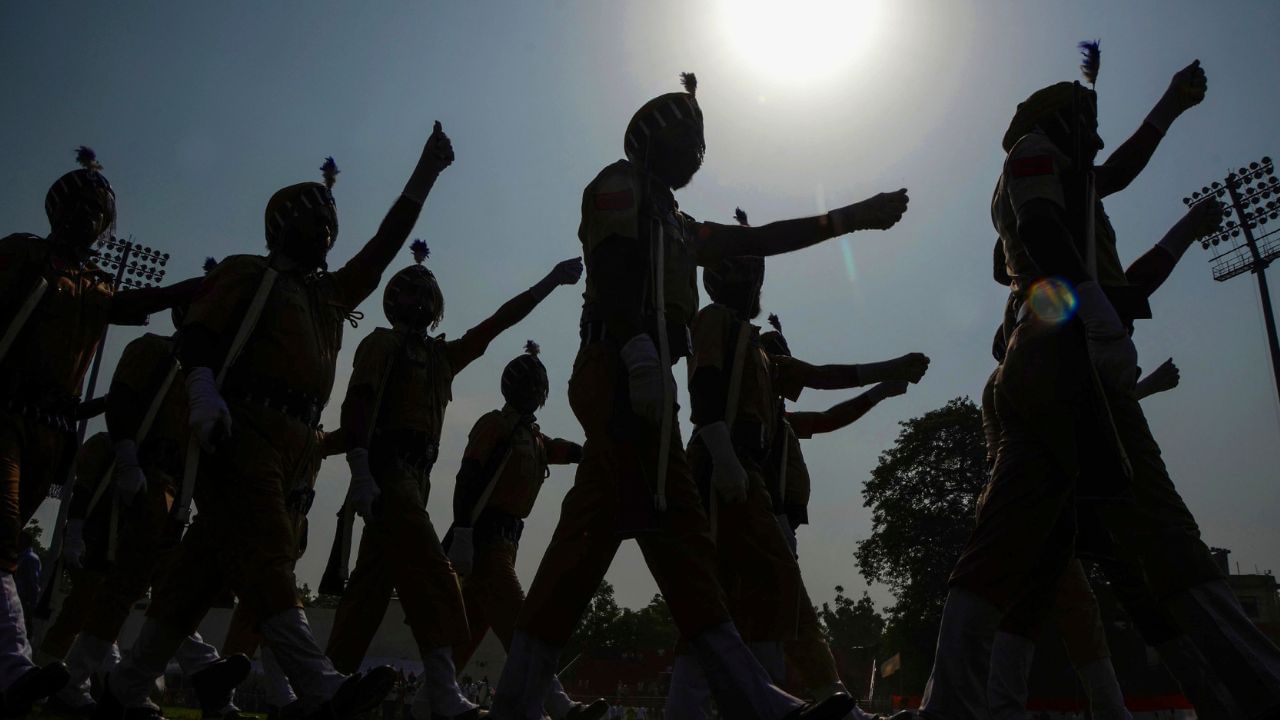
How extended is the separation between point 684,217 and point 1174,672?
278 cm

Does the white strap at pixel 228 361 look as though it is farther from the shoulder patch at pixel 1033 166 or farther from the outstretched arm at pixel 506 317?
the shoulder patch at pixel 1033 166

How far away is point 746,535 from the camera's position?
187 inches

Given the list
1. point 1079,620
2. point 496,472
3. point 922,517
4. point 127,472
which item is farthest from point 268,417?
point 922,517

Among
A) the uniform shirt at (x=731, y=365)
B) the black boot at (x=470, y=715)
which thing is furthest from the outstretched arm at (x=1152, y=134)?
the black boot at (x=470, y=715)

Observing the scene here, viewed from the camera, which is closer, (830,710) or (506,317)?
(830,710)

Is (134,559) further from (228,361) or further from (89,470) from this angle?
(228,361)

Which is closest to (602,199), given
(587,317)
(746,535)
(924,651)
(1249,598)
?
(587,317)

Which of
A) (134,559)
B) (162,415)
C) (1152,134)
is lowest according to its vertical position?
Result: (134,559)

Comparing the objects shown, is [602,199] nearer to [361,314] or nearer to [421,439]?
[361,314]

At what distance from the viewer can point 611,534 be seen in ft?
11.7

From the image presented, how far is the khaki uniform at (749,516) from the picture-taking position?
15.4 ft

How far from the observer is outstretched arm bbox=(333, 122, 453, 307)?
498cm

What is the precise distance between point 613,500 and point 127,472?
3.00 m

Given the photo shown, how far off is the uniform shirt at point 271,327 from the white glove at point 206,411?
6.8 inches
